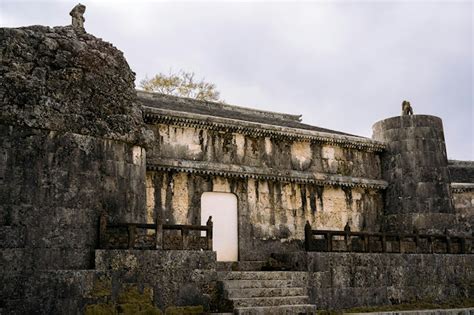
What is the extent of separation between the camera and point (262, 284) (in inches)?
540

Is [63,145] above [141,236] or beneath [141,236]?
above

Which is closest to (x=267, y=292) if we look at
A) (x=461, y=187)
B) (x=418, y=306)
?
(x=418, y=306)

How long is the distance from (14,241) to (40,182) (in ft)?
4.89

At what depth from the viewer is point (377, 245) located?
17.6 m

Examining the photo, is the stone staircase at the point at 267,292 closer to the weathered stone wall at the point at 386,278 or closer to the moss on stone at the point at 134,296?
the weathered stone wall at the point at 386,278

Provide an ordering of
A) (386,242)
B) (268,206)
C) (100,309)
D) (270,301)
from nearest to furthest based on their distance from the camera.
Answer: (100,309), (270,301), (386,242), (268,206)

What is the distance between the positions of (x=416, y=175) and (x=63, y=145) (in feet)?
46.6

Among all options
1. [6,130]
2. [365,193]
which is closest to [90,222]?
[6,130]

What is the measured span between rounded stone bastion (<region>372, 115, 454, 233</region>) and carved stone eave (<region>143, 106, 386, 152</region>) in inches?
35.3

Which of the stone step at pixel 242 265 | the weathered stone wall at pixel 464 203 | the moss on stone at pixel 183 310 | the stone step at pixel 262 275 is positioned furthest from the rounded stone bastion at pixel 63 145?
the weathered stone wall at pixel 464 203

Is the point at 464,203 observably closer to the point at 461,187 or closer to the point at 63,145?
the point at 461,187

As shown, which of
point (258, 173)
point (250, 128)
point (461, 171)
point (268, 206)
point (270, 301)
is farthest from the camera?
point (461, 171)

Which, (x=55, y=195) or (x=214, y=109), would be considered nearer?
(x=55, y=195)

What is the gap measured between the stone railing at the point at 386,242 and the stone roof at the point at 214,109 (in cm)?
584
